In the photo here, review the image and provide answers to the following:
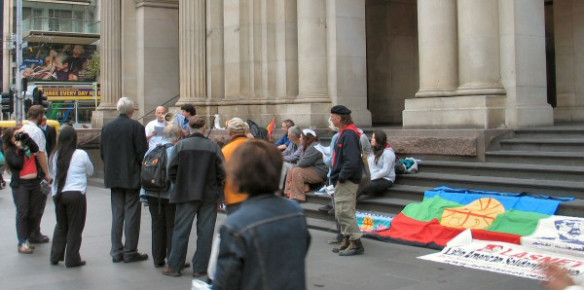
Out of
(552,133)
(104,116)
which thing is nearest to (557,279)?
(552,133)

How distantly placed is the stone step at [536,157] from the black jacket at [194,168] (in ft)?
17.5

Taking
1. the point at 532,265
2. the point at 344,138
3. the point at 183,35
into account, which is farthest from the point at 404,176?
the point at 183,35

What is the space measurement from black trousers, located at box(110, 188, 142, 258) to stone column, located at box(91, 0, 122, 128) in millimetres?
14755

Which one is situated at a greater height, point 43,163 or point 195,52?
point 195,52

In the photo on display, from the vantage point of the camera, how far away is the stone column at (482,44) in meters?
11.4

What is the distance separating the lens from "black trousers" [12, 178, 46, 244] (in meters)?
8.89

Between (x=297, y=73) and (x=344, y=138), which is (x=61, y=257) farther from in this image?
(x=297, y=73)

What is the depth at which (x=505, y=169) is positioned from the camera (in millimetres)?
9930

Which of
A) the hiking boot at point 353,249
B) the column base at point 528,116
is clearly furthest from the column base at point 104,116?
the hiking boot at point 353,249

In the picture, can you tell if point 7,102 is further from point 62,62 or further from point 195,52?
point 62,62

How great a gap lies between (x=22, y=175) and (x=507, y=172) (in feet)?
23.7

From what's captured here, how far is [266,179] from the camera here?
3.09m

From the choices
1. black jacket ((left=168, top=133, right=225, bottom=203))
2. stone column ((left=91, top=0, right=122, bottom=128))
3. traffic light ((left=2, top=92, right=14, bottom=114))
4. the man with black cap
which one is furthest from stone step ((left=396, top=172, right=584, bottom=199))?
traffic light ((left=2, top=92, right=14, bottom=114))

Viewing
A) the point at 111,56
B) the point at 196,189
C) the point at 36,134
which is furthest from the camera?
the point at 111,56
